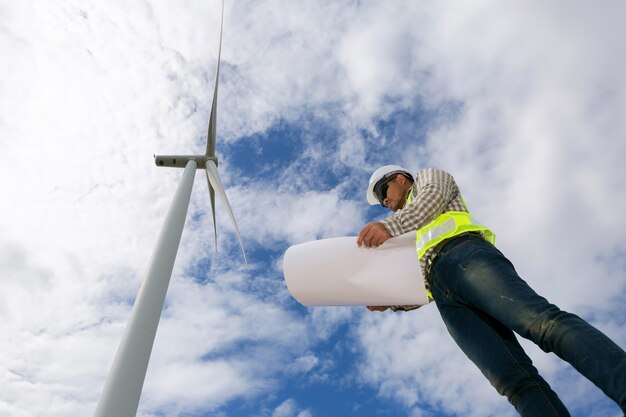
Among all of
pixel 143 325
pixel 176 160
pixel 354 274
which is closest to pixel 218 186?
pixel 176 160

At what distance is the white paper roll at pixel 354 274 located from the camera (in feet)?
14.2

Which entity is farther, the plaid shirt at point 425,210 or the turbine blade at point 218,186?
the turbine blade at point 218,186

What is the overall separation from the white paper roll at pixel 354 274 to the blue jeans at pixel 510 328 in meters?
0.29

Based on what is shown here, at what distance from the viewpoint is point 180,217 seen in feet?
29.3

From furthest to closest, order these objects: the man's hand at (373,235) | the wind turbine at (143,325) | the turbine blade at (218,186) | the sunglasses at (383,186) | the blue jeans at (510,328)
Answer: the turbine blade at (218,186), the sunglasses at (383,186), the wind turbine at (143,325), the man's hand at (373,235), the blue jeans at (510,328)

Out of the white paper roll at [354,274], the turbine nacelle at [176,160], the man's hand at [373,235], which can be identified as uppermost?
the turbine nacelle at [176,160]

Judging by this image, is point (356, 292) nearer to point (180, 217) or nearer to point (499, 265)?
point (499, 265)

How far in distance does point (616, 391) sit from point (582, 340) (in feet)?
1.07

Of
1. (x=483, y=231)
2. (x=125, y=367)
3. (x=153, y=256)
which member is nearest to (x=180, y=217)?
(x=153, y=256)

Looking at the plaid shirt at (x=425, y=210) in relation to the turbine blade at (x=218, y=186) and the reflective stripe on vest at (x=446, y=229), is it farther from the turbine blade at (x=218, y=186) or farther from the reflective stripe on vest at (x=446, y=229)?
the turbine blade at (x=218, y=186)

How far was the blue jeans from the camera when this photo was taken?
9.82 feet

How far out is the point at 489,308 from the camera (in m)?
3.71

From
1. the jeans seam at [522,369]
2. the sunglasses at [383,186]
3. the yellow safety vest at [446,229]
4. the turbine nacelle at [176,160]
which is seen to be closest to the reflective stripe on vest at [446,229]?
the yellow safety vest at [446,229]

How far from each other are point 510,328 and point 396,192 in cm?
219
